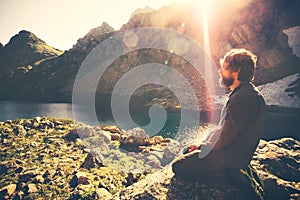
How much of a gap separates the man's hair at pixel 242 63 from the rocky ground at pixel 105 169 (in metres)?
2.32

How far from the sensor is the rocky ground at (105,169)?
579 centimetres

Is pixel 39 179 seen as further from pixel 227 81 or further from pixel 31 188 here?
pixel 227 81

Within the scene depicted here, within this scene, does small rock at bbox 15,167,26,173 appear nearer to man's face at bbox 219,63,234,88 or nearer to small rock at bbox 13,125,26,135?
small rock at bbox 13,125,26,135

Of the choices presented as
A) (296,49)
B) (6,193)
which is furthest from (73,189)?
(296,49)

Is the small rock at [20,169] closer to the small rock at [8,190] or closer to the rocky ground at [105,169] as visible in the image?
the rocky ground at [105,169]

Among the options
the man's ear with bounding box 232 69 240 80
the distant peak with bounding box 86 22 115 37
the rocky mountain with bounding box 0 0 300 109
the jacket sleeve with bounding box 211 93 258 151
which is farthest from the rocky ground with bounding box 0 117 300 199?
the distant peak with bounding box 86 22 115 37

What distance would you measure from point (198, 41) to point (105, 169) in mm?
105734

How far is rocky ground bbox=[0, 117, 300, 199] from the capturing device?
5.79 metres

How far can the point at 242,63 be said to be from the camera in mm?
4980

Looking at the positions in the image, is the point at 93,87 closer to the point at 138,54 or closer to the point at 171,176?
the point at 138,54

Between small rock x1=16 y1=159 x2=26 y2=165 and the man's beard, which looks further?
small rock x1=16 y1=159 x2=26 y2=165

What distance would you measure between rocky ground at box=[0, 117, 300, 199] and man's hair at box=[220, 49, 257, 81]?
2322mm

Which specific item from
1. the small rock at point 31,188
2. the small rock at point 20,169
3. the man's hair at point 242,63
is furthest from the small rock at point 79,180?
the man's hair at point 242,63

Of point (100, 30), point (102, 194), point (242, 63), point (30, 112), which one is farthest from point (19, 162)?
point (100, 30)
